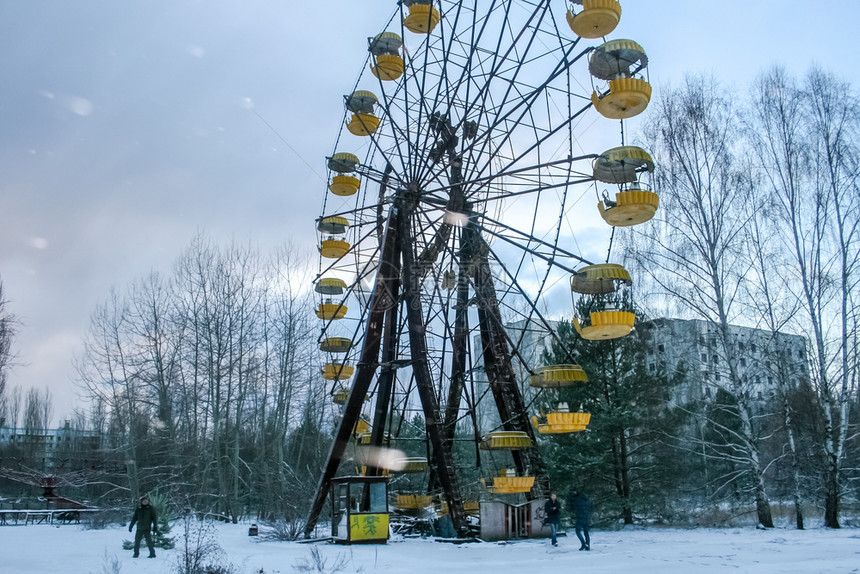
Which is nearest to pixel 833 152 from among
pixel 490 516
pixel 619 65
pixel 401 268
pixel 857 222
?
pixel 857 222

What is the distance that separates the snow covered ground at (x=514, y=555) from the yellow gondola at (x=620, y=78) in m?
9.00

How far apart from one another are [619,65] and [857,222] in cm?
1046

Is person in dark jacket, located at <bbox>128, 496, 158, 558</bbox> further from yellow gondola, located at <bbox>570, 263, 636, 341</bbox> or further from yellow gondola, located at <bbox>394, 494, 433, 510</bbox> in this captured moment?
yellow gondola, located at <bbox>570, 263, 636, 341</bbox>

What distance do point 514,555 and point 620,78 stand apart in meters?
10.1

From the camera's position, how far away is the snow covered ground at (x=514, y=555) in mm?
10922

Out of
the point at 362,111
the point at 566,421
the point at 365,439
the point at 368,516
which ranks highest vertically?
the point at 362,111

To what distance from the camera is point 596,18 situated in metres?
14.5

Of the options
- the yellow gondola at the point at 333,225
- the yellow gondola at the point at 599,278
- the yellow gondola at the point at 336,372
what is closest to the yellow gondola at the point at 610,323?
the yellow gondola at the point at 599,278

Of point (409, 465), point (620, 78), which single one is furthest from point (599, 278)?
point (409, 465)

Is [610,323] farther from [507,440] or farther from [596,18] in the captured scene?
[596,18]

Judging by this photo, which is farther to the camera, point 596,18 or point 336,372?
point 336,372

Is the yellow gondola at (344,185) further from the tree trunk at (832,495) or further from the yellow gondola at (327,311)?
the tree trunk at (832,495)

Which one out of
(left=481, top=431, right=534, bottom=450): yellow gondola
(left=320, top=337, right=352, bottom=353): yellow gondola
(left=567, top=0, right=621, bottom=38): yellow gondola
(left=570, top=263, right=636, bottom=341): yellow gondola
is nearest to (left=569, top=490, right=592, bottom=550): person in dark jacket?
(left=481, top=431, right=534, bottom=450): yellow gondola

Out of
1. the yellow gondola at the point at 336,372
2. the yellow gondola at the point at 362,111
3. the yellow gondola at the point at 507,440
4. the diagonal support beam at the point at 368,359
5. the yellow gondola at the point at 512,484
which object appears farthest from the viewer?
the yellow gondola at the point at 362,111
